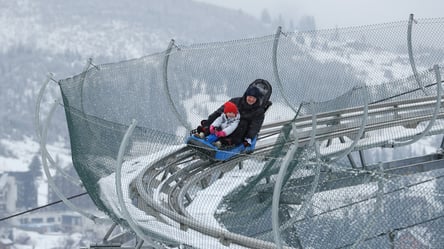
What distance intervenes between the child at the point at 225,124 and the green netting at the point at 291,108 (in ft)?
1.26

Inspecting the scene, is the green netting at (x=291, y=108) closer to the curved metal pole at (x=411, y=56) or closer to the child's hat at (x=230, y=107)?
the curved metal pole at (x=411, y=56)

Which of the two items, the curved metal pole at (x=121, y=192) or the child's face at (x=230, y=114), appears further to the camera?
the child's face at (x=230, y=114)

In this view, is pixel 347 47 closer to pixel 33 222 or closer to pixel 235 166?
pixel 235 166

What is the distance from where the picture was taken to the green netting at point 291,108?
987 centimetres

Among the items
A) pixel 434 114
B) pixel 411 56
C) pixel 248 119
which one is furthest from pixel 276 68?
pixel 434 114

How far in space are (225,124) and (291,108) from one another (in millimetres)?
1277

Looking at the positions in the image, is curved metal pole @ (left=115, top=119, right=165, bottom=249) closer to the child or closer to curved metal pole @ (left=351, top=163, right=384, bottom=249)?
curved metal pole @ (left=351, top=163, right=384, bottom=249)

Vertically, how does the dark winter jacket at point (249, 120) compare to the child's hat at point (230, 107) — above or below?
below

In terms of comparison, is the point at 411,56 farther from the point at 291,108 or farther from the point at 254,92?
the point at 254,92

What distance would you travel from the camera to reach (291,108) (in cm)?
1733

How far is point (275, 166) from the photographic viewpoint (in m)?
11.8

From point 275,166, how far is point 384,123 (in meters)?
6.64

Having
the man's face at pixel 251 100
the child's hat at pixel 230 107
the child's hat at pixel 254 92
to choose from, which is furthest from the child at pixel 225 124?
the child's hat at pixel 254 92

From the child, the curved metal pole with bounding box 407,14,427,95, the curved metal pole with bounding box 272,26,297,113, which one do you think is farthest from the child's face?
the curved metal pole with bounding box 407,14,427,95
